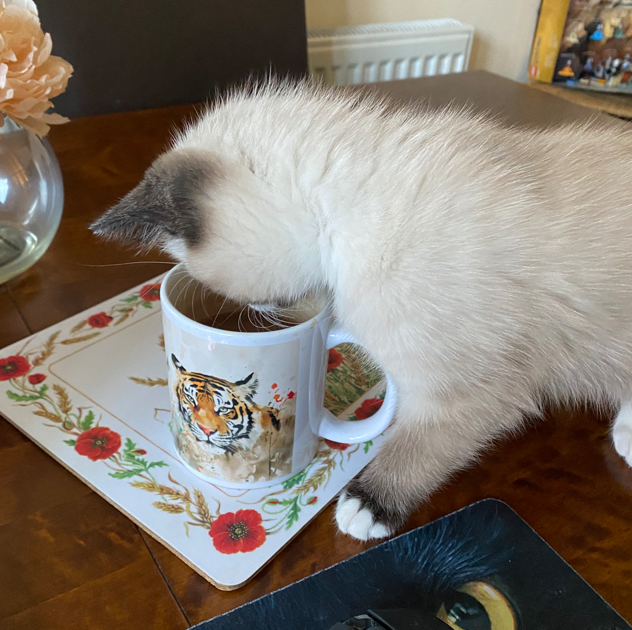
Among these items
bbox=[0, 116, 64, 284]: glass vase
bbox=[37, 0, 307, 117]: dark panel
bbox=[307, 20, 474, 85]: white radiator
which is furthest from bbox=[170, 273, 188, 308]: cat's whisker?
bbox=[307, 20, 474, 85]: white radiator

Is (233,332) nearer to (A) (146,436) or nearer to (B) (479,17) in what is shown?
(A) (146,436)

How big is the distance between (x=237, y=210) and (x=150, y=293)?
1.03 feet

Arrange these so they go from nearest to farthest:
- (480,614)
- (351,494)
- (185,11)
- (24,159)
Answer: (480,614), (351,494), (24,159), (185,11)

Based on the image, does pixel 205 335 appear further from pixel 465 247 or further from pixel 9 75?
pixel 9 75

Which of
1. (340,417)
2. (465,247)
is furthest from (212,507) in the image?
(465,247)

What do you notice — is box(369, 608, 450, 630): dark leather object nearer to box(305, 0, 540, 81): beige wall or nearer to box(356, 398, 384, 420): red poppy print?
box(356, 398, 384, 420): red poppy print

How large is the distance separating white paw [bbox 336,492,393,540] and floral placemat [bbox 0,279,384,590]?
0.07ft

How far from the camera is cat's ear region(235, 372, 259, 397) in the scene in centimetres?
44

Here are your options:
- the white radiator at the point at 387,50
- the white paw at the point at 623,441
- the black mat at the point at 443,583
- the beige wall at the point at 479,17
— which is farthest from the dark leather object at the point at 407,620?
the beige wall at the point at 479,17

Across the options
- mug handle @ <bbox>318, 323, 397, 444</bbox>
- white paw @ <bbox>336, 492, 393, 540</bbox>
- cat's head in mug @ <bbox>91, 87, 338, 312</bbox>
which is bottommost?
white paw @ <bbox>336, 492, 393, 540</bbox>

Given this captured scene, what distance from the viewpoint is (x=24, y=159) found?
692 millimetres

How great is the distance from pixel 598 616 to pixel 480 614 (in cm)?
8

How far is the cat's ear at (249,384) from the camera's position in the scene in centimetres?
44

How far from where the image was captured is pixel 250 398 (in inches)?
17.6
